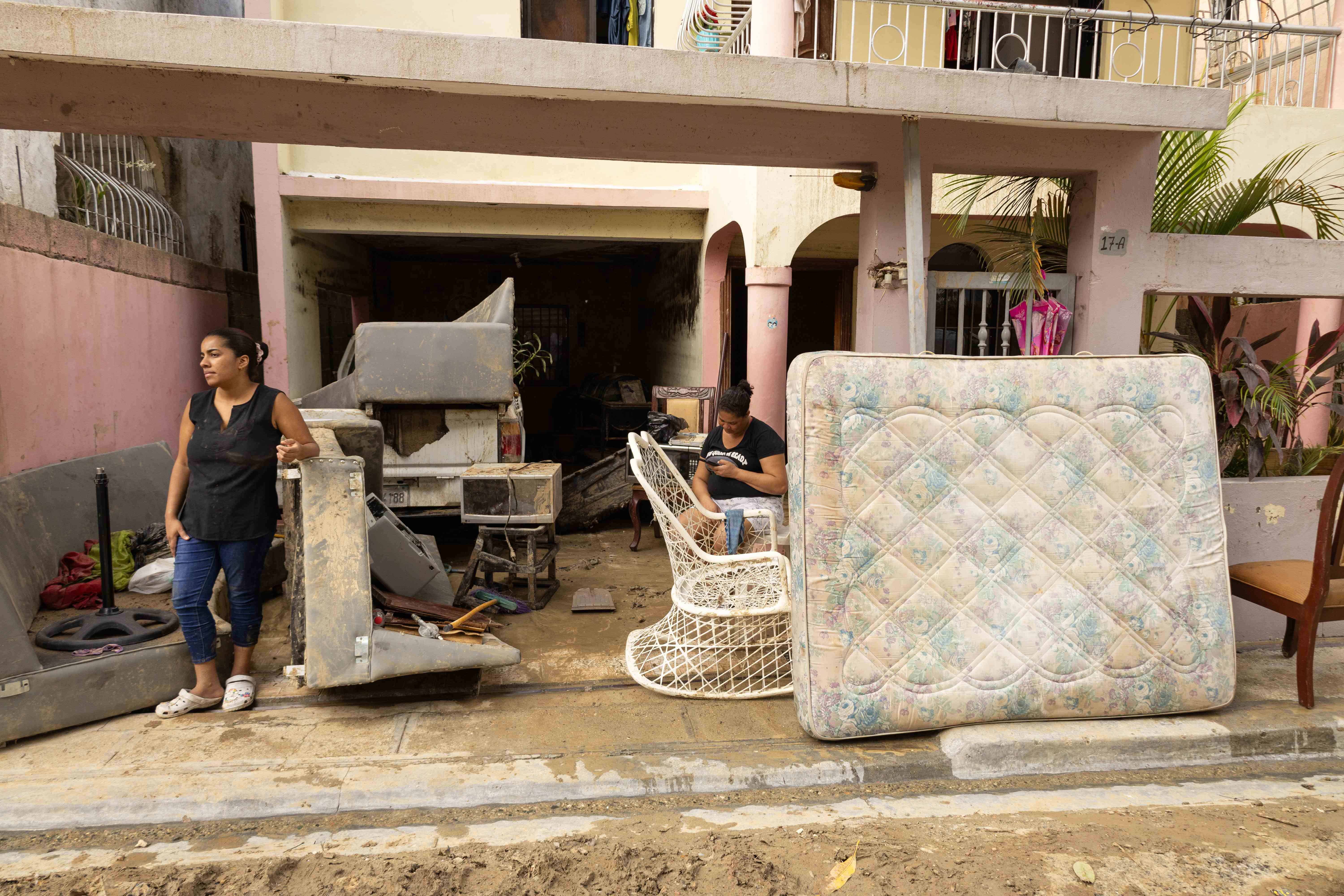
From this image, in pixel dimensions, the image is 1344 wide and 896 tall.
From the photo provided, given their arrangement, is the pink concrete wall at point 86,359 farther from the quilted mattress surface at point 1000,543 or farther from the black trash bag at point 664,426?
the quilted mattress surface at point 1000,543

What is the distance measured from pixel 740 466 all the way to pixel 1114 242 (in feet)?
8.22

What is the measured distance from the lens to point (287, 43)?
11.3 ft

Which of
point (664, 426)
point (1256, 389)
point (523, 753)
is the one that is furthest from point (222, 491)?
point (1256, 389)

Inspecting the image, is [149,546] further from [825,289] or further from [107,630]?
[825,289]

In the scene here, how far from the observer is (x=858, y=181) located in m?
4.79

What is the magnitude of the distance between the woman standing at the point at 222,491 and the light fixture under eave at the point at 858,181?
10.8 feet

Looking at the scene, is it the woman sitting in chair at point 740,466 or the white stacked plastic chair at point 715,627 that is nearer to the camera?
the white stacked plastic chair at point 715,627

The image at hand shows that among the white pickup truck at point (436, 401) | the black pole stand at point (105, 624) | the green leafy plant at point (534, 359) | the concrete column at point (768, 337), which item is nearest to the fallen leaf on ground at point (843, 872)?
the black pole stand at point (105, 624)

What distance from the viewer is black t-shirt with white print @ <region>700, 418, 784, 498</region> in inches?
197

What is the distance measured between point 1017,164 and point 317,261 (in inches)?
340

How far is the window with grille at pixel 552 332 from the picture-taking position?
15.4m

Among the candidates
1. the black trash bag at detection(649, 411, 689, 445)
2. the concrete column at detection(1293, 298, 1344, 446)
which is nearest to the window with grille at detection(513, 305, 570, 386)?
the black trash bag at detection(649, 411, 689, 445)

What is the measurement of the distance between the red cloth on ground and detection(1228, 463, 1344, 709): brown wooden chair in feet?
19.5

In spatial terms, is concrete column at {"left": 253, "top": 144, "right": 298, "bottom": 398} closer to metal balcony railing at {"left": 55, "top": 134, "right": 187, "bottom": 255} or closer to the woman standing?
metal balcony railing at {"left": 55, "top": 134, "right": 187, "bottom": 255}
